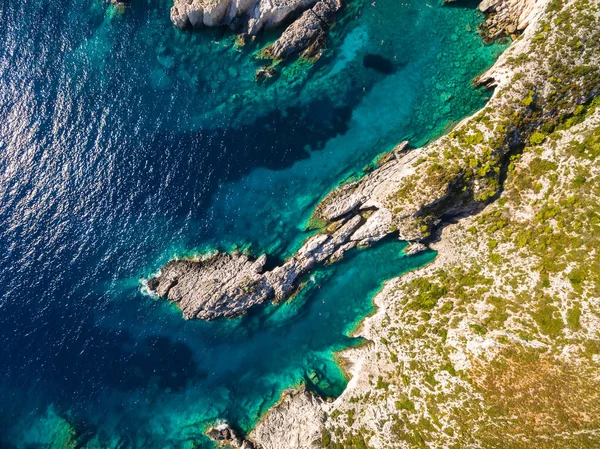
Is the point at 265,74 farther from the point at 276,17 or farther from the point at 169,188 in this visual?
the point at 169,188

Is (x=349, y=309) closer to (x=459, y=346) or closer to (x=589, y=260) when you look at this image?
(x=459, y=346)

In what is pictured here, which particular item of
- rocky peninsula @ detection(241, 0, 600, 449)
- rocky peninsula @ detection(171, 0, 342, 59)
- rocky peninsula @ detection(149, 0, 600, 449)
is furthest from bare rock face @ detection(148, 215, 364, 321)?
rocky peninsula @ detection(171, 0, 342, 59)

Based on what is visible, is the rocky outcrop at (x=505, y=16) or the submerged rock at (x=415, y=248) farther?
the submerged rock at (x=415, y=248)

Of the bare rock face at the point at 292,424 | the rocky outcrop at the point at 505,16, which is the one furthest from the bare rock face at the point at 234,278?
the rocky outcrop at the point at 505,16

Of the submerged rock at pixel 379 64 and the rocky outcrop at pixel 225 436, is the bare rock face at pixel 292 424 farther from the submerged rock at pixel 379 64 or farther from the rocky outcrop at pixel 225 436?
the submerged rock at pixel 379 64

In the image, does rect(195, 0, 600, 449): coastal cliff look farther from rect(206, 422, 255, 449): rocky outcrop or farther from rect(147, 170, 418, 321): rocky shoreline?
rect(206, 422, 255, 449): rocky outcrop
